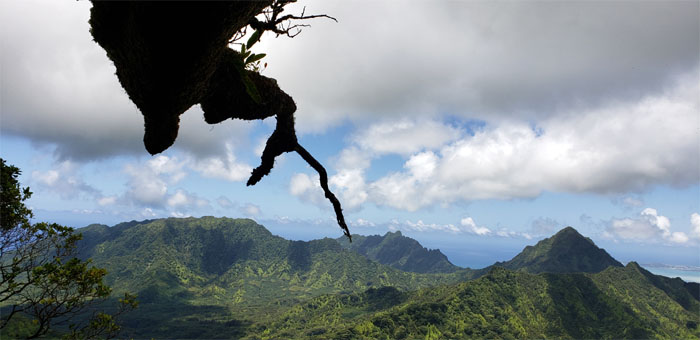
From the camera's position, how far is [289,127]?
7121 mm

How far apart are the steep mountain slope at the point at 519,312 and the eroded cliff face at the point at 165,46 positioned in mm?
125321

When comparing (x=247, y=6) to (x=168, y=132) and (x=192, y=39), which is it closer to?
(x=192, y=39)

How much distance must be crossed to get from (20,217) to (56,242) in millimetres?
1520

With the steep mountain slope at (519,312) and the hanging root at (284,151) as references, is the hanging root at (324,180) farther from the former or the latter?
the steep mountain slope at (519,312)

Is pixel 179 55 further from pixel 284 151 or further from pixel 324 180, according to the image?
pixel 324 180

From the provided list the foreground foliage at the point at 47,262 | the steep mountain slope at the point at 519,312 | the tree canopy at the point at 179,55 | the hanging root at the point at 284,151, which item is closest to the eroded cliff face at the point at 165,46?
the tree canopy at the point at 179,55

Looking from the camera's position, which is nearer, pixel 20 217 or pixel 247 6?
pixel 247 6

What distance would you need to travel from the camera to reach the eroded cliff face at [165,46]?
305 centimetres

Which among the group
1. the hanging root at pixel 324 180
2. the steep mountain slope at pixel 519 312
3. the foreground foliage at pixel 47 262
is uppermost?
the hanging root at pixel 324 180

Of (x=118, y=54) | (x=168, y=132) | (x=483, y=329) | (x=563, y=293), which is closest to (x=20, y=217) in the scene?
(x=168, y=132)

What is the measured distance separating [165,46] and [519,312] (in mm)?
175383

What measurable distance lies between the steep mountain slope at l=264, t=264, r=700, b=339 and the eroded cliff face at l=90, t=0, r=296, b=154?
4934 inches

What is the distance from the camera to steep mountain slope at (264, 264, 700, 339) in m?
124

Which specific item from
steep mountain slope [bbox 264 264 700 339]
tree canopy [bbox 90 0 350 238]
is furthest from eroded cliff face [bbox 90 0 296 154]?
steep mountain slope [bbox 264 264 700 339]
